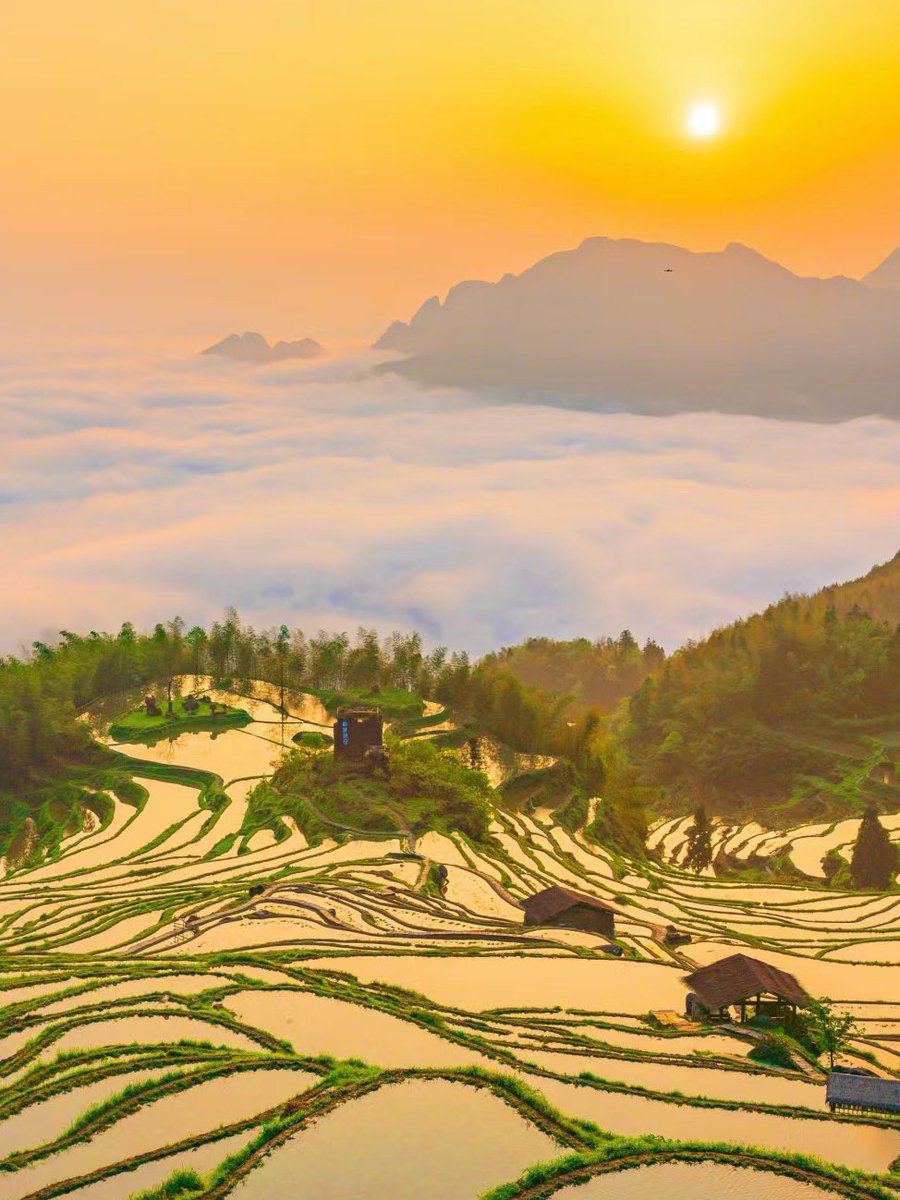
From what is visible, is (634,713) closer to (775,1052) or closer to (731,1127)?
(775,1052)

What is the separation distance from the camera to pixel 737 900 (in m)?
68.4

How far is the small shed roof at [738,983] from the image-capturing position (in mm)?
40031

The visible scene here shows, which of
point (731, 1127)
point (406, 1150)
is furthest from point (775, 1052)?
point (406, 1150)

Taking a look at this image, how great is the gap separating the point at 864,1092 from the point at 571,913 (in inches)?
914

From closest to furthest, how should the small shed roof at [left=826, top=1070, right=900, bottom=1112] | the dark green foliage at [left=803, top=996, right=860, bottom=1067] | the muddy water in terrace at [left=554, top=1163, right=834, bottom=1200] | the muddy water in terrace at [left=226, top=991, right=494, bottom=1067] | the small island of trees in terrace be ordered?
the muddy water in terrace at [left=554, top=1163, right=834, bottom=1200] < the small shed roof at [left=826, top=1070, right=900, bottom=1112] < the muddy water in terrace at [left=226, top=991, right=494, bottom=1067] < the dark green foliage at [left=803, top=996, right=860, bottom=1067] < the small island of trees in terrace

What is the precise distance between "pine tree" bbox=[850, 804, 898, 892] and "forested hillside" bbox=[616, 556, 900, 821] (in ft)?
115

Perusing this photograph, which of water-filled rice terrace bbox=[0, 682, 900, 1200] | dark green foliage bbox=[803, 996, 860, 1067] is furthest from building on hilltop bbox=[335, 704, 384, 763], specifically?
dark green foliage bbox=[803, 996, 860, 1067]

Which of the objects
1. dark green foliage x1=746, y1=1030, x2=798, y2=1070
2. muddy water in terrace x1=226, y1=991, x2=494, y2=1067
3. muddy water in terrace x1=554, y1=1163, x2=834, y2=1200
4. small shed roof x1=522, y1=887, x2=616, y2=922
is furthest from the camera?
small shed roof x1=522, y1=887, x2=616, y2=922

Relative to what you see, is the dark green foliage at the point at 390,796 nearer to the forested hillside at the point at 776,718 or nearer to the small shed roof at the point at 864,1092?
the small shed roof at the point at 864,1092

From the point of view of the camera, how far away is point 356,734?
75.4 metres

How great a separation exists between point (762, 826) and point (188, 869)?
66.2 m

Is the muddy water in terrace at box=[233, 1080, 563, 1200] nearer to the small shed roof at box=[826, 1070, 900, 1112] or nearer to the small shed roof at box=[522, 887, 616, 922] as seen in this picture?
the small shed roof at box=[826, 1070, 900, 1112]

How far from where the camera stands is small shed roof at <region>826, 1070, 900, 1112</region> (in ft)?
99.6

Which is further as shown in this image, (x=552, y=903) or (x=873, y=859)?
(x=873, y=859)
